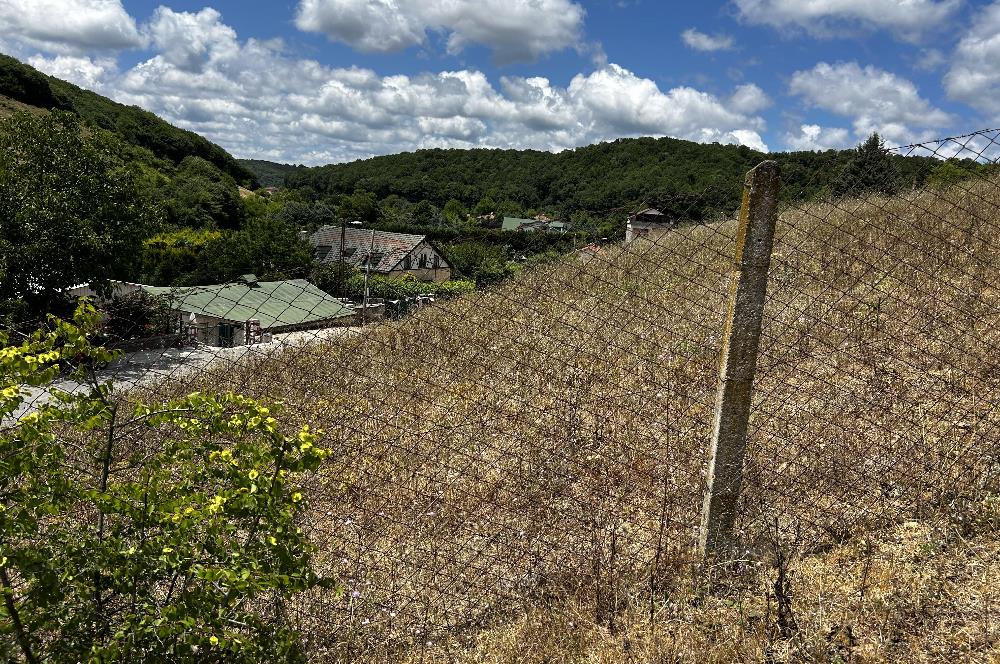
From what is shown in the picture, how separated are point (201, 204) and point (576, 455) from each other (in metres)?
67.1

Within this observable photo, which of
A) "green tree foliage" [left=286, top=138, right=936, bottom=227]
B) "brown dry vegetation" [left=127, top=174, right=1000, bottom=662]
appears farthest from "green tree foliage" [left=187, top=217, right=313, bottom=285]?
"brown dry vegetation" [left=127, top=174, right=1000, bottom=662]

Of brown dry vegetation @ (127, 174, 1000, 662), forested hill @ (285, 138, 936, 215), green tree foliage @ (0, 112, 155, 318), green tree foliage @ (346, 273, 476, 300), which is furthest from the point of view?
forested hill @ (285, 138, 936, 215)

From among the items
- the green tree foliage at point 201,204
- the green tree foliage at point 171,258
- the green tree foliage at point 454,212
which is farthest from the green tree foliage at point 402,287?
the green tree foliage at point 454,212

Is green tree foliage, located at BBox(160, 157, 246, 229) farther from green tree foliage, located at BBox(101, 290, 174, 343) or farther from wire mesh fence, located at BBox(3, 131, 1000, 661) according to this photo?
wire mesh fence, located at BBox(3, 131, 1000, 661)

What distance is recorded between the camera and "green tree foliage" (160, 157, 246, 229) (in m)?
58.9

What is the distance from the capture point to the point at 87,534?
192cm

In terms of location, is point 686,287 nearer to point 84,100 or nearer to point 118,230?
point 118,230

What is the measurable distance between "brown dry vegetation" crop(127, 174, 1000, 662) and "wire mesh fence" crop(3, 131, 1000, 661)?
0.06 feet

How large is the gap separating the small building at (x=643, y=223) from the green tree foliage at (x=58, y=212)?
18.6 meters

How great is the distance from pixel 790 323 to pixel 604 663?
4745 mm

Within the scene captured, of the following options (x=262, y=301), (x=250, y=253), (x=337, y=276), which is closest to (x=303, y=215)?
(x=250, y=253)

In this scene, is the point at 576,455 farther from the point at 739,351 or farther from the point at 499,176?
the point at 499,176

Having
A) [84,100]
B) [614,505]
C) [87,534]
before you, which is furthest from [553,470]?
[84,100]

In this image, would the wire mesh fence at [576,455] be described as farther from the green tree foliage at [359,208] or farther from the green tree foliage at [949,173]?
the green tree foliage at [359,208]
